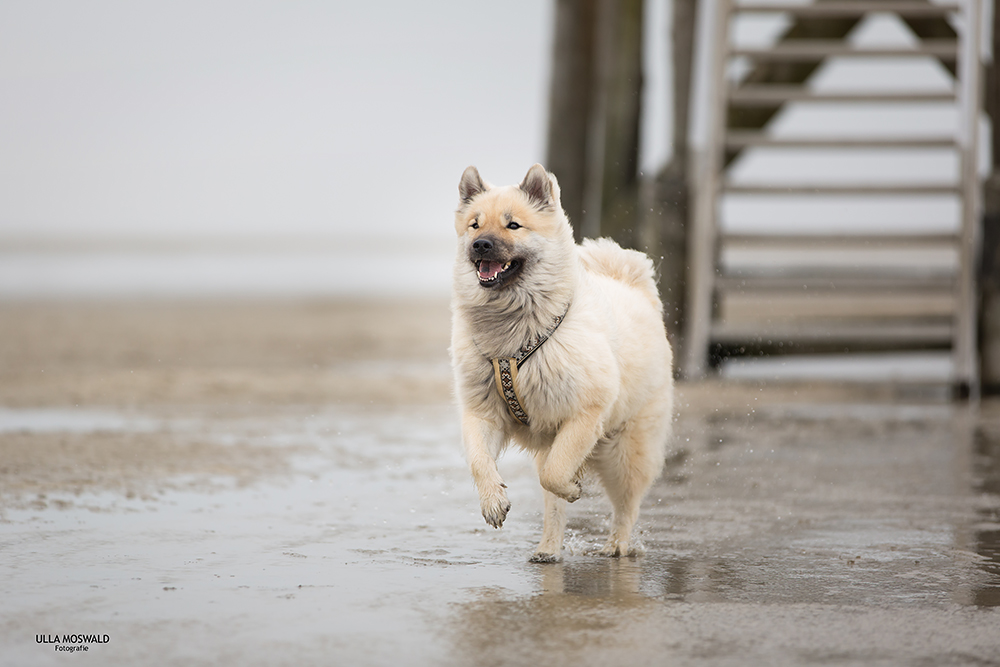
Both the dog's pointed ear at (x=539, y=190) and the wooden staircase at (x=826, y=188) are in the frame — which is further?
the wooden staircase at (x=826, y=188)

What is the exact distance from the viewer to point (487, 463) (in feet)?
13.4

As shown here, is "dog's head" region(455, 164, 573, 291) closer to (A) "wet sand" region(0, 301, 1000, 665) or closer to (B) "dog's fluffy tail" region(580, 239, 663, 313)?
(B) "dog's fluffy tail" region(580, 239, 663, 313)

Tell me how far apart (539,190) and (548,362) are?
67 cm

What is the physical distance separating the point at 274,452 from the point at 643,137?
511 cm

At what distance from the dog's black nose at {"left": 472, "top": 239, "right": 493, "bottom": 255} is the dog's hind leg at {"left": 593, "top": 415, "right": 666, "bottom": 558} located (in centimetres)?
93

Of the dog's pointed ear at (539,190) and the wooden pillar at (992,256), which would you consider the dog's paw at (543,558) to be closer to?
the dog's pointed ear at (539,190)

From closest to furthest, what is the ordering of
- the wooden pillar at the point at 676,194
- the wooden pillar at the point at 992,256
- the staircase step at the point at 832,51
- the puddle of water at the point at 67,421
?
1. the puddle of water at the point at 67,421
2. the wooden pillar at the point at 992,256
3. the staircase step at the point at 832,51
4. the wooden pillar at the point at 676,194

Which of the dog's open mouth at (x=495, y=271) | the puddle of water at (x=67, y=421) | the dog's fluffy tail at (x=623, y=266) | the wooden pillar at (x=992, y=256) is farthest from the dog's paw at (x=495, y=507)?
the wooden pillar at (x=992, y=256)

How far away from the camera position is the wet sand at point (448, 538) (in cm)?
314

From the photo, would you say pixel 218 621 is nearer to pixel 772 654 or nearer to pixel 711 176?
pixel 772 654

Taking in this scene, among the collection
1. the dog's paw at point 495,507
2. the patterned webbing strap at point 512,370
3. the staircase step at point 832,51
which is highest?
the staircase step at point 832,51

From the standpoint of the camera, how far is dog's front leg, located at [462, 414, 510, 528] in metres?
4.02

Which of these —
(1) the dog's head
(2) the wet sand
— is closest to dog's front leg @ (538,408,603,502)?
(2) the wet sand

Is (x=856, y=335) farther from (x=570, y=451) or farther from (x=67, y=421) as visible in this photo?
(x=67, y=421)
